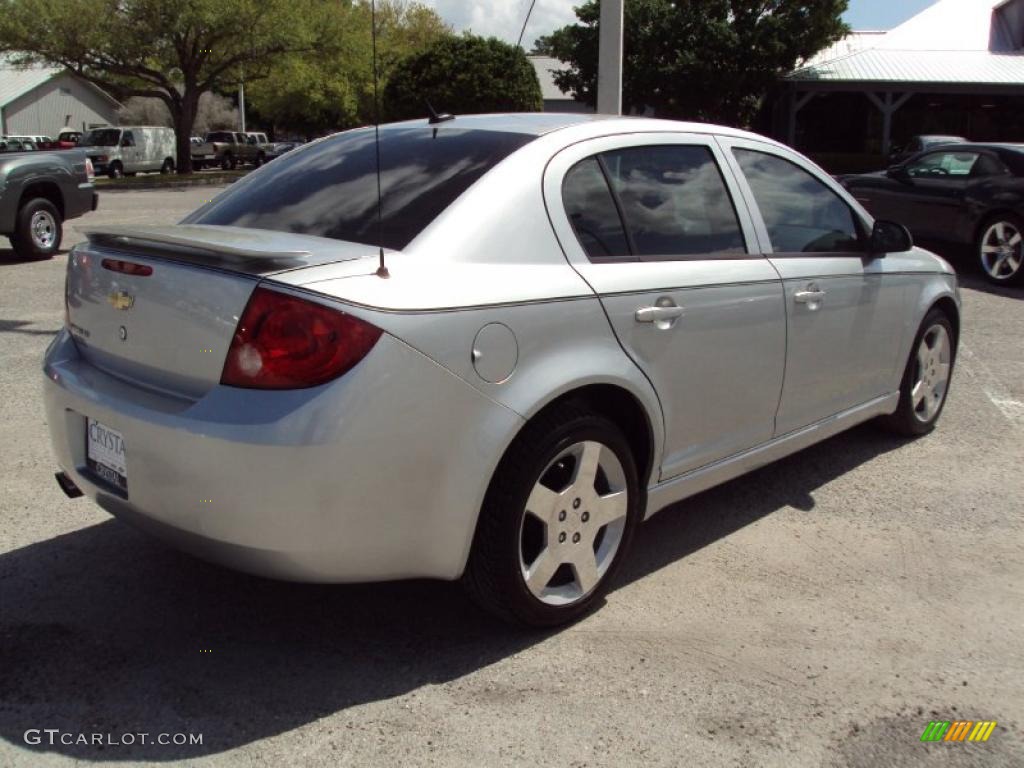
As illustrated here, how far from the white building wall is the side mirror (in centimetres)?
6314

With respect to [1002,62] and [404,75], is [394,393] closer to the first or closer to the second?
[404,75]

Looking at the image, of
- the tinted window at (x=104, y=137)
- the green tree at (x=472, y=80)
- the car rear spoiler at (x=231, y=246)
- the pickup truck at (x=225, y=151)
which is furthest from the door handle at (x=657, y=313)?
the pickup truck at (x=225, y=151)

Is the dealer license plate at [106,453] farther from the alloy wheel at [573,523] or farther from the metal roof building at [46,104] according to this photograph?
the metal roof building at [46,104]

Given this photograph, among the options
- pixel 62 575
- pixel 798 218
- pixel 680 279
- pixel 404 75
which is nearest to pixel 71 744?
pixel 62 575

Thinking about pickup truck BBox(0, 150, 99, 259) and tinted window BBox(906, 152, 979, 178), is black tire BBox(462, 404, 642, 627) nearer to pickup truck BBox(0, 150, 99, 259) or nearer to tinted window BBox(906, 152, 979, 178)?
tinted window BBox(906, 152, 979, 178)

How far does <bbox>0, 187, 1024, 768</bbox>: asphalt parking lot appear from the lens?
9.15ft

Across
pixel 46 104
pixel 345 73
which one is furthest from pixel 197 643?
pixel 46 104

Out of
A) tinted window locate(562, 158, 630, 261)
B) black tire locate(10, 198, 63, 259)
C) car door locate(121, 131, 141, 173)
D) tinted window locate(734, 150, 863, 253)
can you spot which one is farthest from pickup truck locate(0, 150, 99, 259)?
car door locate(121, 131, 141, 173)

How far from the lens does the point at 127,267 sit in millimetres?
3170

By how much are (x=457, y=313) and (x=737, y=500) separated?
90.0 inches

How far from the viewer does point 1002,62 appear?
3195 centimetres

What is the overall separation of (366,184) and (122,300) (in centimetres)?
89

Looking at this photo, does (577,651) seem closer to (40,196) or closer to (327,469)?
(327,469)

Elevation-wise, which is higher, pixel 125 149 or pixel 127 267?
pixel 125 149
